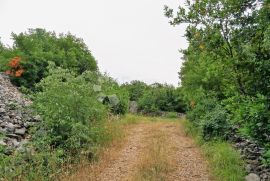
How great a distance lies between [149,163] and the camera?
826 cm

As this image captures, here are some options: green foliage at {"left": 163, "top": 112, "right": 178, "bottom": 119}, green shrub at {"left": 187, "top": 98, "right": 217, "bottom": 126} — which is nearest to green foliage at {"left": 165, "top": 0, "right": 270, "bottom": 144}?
green shrub at {"left": 187, "top": 98, "right": 217, "bottom": 126}

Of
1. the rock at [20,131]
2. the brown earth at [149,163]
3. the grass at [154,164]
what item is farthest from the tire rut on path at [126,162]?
the rock at [20,131]

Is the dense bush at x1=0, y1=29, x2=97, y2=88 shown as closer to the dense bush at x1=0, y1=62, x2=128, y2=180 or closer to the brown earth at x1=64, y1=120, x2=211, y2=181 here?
the dense bush at x1=0, y1=62, x2=128, y2=180

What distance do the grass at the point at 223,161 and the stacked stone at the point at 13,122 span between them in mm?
4535

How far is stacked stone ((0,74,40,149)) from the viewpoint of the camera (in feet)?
27.8

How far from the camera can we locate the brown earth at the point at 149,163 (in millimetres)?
7703

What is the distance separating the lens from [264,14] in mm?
5684

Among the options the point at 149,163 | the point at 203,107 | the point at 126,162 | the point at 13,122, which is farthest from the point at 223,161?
the point at 13,122

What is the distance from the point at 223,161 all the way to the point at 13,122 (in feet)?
19.7

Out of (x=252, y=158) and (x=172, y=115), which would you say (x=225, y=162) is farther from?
(x=172, y=115)

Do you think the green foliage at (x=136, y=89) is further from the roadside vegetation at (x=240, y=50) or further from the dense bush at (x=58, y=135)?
the roadside vegetation at (x=240, y=50)

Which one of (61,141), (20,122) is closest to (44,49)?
(20,122)

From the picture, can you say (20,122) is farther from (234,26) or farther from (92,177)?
(234,26)

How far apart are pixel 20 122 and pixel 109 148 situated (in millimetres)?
2733
